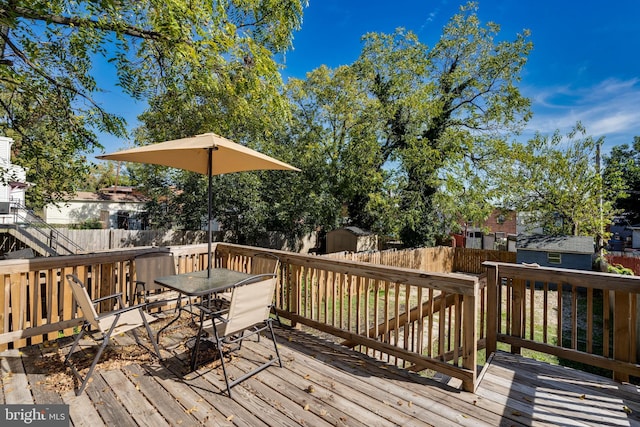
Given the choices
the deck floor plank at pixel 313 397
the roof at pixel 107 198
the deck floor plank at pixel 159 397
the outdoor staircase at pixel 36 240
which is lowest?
the deck floor plank at pixel 313 397

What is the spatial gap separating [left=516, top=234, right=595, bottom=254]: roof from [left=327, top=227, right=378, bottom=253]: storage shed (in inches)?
269

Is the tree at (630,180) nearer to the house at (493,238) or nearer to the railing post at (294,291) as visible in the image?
the house at (493,238)

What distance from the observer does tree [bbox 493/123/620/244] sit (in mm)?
13070

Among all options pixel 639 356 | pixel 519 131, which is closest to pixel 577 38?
pixel 519 131

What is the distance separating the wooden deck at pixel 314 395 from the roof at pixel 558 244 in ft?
40.1

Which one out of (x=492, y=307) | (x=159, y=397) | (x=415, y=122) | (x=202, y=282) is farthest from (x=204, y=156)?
(x=415, y=122)

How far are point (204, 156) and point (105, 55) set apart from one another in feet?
9.77

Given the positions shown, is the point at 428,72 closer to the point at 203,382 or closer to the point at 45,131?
the point at 45,131

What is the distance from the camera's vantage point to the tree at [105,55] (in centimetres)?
409

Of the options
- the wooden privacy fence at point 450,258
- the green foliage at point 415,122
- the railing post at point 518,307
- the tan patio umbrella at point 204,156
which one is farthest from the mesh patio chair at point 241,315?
the green foliage at point 415,122

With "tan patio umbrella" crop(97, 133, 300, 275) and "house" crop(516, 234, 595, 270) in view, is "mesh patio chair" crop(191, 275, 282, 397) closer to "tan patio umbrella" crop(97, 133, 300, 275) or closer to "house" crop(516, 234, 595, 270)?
"tan patio umbrella" crop(97, 133, 300, 275)

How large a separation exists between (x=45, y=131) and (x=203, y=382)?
21.8 ft

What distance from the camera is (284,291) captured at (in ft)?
15.6

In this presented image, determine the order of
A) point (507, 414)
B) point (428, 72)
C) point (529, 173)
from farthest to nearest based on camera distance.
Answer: point (428, 72), point (529, 173), point (507, 414)
